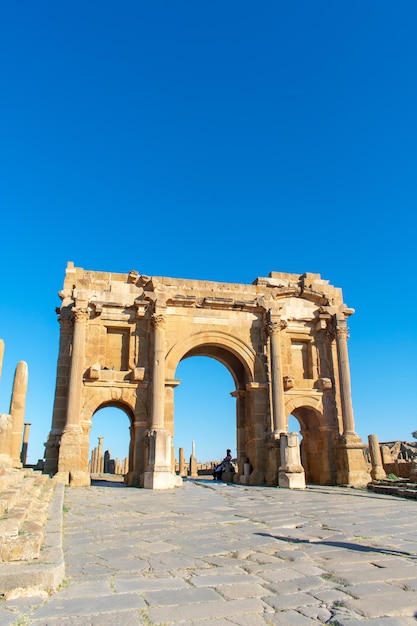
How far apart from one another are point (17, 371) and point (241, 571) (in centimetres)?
972

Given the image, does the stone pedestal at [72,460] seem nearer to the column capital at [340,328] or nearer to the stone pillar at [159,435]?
the stone pillar at [159,435]

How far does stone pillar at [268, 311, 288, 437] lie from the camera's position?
647 inches

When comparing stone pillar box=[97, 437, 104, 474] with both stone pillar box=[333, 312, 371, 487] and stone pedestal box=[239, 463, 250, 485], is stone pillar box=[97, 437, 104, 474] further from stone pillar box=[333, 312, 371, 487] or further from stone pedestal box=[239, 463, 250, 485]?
stone pillar box=[333, 312, 371, 487]

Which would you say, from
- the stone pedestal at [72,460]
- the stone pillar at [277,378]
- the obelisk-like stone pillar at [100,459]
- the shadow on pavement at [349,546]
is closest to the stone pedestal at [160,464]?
the stone pedestal at [72,460]

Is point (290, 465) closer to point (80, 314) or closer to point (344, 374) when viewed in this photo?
point (344, 374)

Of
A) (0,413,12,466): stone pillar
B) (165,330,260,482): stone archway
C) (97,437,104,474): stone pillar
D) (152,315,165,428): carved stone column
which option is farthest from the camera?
(97,437,104,474): stone pillar

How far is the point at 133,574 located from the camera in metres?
4.03

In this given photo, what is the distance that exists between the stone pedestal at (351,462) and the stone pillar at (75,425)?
814cm

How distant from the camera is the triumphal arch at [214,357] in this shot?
15531 millimetres

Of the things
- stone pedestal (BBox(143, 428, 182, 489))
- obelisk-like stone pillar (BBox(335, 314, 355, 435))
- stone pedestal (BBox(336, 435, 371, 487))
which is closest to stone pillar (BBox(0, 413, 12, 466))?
stone pedestal (BBox(143, 428, 182, 489))

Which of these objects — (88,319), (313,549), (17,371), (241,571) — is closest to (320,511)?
(313,549)

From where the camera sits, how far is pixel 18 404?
12164 millimetres

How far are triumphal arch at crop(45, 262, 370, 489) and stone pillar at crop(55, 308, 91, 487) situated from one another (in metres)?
0.03

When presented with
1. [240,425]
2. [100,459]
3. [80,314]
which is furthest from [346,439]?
[100,459]
